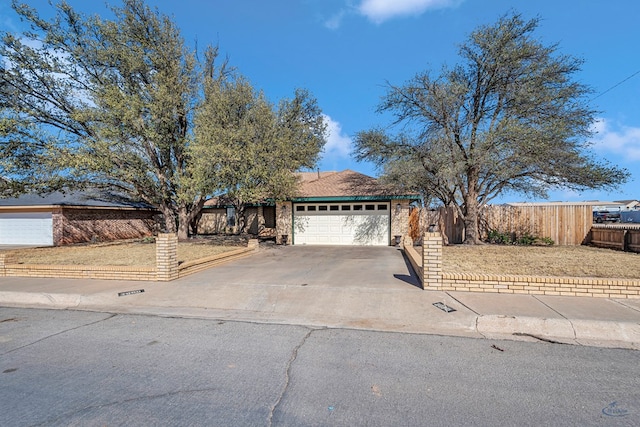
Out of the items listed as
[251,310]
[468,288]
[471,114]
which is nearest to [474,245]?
[471,114]

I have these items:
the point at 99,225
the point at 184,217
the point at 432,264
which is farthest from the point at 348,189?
A: the point at 99,225

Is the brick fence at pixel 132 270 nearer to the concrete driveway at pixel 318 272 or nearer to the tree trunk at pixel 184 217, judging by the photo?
the concrete driveway at pixel 318 272

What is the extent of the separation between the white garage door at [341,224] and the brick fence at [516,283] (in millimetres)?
9915

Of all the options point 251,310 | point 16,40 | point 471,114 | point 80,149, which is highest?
point 16,40

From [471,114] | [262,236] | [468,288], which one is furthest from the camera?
[262,236]

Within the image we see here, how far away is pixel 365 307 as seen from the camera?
19.8 feet

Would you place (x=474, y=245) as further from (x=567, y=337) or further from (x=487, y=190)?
(x=567, y=337)

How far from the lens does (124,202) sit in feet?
72.5

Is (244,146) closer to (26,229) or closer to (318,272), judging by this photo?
(318,272)

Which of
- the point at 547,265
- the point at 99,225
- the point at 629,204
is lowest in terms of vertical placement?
the point at 547,265

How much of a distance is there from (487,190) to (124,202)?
21.9 m

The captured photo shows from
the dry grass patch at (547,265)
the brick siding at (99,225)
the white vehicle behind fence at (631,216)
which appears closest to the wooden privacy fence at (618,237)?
the dry grass patch at (547,265)

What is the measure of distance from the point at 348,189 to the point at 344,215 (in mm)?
1534

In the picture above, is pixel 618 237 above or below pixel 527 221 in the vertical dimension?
below
